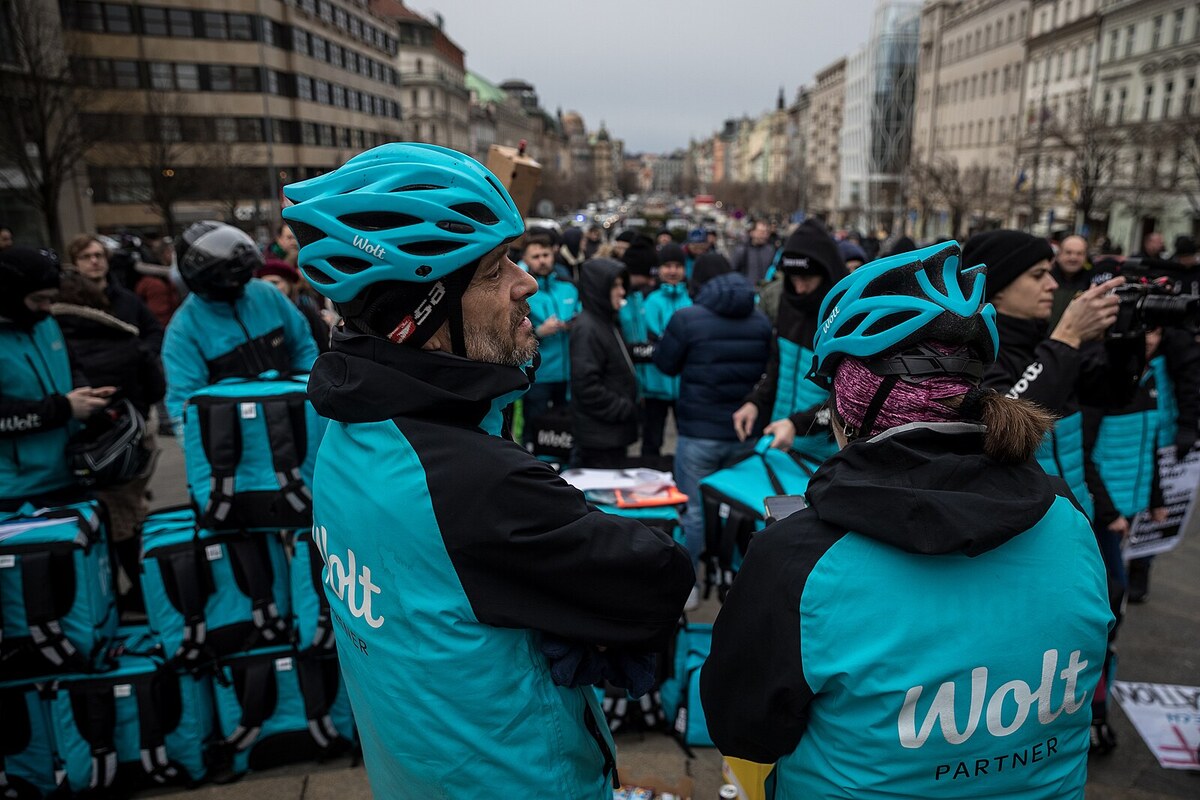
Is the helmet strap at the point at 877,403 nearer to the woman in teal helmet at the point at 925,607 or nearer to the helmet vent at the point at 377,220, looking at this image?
the woman in teal helmet at the point at 925,607

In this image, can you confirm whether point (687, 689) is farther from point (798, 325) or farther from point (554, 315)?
point (554, 315)

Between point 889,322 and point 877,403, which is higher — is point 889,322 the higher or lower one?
the higher one

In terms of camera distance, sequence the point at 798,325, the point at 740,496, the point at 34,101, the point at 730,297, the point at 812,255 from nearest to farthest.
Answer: the point at 740,496 < the point at 812,255 < the point at 798,325 < the point at 730,297 < the point at 34,101

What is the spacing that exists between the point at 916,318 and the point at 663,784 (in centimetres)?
264

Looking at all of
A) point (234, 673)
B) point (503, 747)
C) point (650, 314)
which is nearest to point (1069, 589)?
point (503, 747)

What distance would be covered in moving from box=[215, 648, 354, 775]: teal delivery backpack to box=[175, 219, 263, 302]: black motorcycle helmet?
1861 mm

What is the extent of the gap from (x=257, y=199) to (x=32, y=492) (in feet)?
134

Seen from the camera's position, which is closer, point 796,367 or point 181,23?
point 796,367

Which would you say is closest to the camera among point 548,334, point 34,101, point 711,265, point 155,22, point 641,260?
point 548,334

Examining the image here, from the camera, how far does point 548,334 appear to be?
611 centimetres

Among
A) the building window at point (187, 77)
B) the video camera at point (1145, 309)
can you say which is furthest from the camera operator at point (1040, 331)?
the building window at point (187, 77)

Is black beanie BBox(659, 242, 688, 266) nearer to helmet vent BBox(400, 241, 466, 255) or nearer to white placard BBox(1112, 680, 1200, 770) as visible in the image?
white placard BBox(1112, 680, 1200, 770)

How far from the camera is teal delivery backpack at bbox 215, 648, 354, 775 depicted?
3.61 metres

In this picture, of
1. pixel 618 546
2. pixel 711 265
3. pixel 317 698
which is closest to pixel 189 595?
pixel 317 698
